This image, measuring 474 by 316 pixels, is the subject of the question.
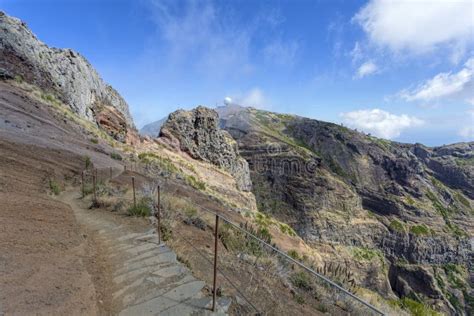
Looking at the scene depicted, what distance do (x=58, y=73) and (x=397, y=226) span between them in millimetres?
99581

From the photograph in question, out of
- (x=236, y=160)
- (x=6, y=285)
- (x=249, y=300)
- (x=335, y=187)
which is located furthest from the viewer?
(x=335, y=187)

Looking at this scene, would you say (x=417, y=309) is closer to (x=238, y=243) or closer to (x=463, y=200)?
(x=238, y=243)

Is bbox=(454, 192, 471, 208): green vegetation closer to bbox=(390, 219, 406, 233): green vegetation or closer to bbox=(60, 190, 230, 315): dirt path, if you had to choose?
bbox=(390, 219, 406, 233): green vegetation

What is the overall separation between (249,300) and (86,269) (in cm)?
347

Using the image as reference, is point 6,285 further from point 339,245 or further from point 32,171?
point 339,245

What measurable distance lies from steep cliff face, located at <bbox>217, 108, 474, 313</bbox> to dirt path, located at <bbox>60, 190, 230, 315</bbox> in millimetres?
77748

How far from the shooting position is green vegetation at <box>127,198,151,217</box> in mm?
10883

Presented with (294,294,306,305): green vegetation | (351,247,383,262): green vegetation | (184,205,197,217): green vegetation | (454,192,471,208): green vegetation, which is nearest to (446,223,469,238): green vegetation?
(454,192,471,208): green vegetation

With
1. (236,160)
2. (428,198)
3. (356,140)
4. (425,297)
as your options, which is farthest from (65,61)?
(428,198)

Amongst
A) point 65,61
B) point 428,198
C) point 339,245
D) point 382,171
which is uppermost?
point 65,61

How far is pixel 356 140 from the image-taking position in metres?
132

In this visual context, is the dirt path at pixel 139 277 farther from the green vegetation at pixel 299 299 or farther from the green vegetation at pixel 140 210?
the green vegetation at pixel 299 299

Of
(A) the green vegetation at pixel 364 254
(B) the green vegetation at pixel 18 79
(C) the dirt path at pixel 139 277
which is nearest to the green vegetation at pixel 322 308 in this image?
(C) the dirt path at pixel 139 277

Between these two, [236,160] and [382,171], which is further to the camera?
[382,171]
